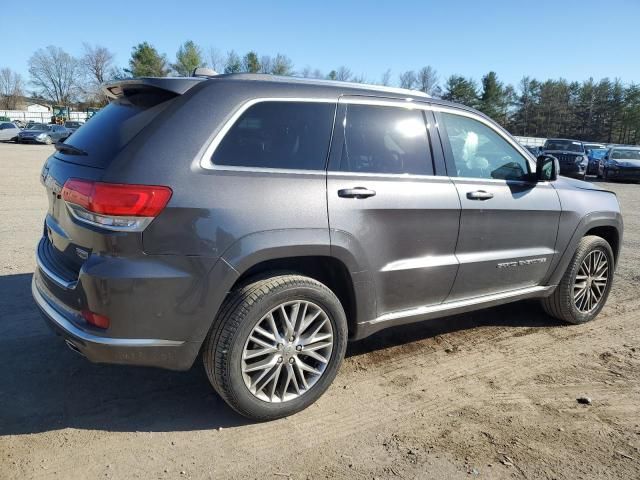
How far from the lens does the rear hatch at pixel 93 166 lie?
8.36 feet

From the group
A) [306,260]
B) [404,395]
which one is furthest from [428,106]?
[404,395]

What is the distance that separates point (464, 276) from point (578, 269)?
1538 millimetres

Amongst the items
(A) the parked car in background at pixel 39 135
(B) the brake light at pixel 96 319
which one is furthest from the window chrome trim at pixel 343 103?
(A) the parked car in background at pixel 39 135

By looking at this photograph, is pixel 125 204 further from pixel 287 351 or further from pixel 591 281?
pixel 591 281

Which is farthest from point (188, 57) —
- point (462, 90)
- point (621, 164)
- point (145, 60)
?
point (621, 164)

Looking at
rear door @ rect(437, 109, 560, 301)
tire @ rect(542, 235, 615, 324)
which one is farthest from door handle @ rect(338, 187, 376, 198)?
tire @ rect(542, 235, 615, 324)

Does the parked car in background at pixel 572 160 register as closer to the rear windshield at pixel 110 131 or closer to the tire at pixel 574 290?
the tire at pixel 574 290

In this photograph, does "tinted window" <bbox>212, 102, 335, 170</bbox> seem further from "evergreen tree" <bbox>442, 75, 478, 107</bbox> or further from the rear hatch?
"evergreen tree" <bbox>442, 75, 478, 107</bbox>

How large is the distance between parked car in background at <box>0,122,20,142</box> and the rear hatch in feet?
140

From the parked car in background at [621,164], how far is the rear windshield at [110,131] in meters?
24.7

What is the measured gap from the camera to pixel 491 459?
2719 millimetres

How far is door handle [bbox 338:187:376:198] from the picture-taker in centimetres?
306

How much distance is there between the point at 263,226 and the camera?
2.76m

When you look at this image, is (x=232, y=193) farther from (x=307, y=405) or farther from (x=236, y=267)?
(x=307, y=405)
